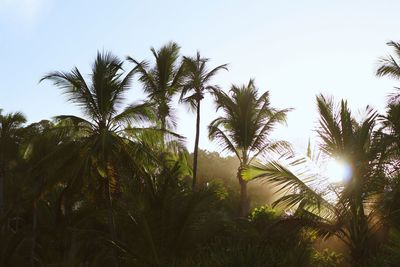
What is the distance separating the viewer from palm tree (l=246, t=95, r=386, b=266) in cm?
1021

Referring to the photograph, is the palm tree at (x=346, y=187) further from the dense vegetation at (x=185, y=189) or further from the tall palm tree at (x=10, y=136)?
the tall palm tree at (x=10, y=136)

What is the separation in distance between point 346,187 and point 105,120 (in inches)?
286

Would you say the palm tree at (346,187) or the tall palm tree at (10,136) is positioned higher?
the tall palm tree at (10,136)

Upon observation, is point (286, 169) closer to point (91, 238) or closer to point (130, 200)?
point (130, 200)

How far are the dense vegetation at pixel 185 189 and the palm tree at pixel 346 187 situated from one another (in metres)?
0.03

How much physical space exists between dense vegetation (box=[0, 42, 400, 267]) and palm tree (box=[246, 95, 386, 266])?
0.08 feet

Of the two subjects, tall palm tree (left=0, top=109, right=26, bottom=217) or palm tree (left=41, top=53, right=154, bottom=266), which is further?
tall palm tree (left=0, top=109, right=26, bottom=217)

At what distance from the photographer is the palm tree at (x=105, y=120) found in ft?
45.1

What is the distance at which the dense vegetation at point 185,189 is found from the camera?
1041 centimetres

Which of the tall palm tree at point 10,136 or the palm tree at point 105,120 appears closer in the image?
the palm tree at point 105,120

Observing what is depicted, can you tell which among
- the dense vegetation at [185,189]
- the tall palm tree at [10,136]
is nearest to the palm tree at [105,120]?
the dense vegetation at [185,189]

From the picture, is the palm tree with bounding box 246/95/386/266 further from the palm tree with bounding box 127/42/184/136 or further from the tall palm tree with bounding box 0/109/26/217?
the tall palm tree with bounding box 0/109/26/217

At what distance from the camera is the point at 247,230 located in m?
16.0

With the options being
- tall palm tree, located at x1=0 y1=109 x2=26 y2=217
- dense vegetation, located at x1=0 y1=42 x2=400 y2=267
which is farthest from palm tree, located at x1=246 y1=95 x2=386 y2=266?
tall palm tree, located at x1=0 y1=109 x2=26 y2=217
